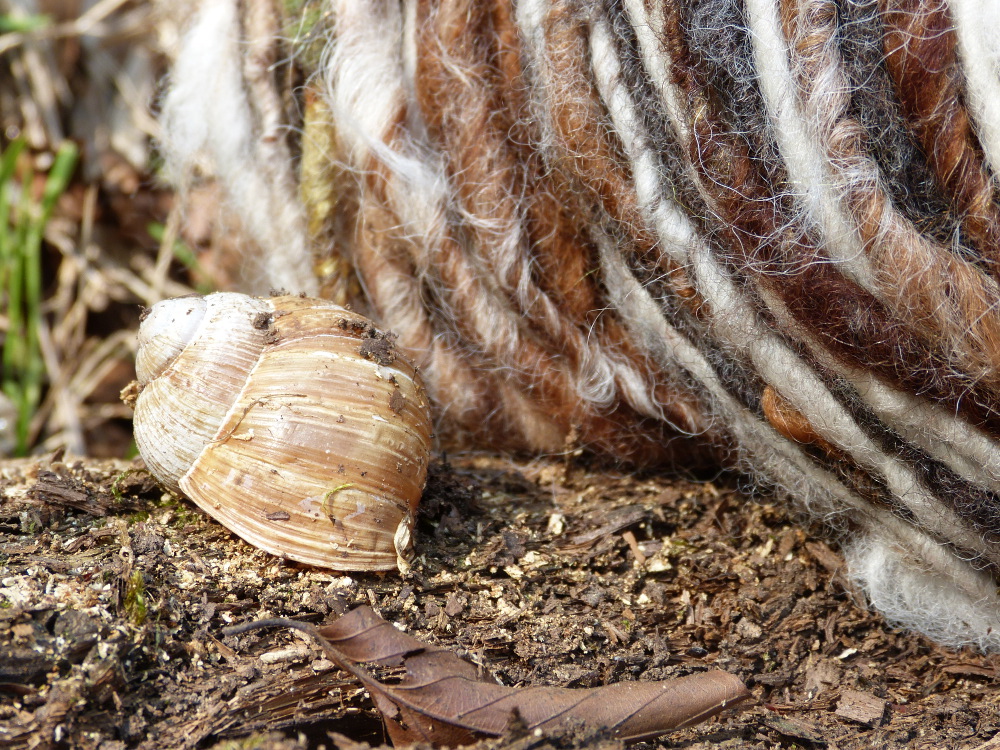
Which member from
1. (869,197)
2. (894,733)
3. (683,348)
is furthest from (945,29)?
(894,733)

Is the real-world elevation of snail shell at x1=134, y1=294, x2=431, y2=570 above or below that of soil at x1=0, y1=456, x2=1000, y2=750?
above

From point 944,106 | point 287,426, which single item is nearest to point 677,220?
point 944,106

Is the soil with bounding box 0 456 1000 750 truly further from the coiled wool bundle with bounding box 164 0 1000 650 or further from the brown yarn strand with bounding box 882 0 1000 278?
the brown yarn strand with bounding box 882 0 1000 278

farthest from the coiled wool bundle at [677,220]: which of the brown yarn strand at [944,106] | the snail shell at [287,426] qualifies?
the snail shell at [287,426]

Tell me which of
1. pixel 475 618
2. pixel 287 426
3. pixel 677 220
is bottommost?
pixel 475 618

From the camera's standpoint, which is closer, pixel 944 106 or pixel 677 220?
pixel 944 106

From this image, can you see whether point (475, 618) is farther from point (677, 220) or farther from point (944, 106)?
point (944, 106)

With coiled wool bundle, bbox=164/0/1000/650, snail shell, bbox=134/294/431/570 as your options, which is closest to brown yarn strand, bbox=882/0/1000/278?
coiled wool bundle, bbox=164/0/1000/650
